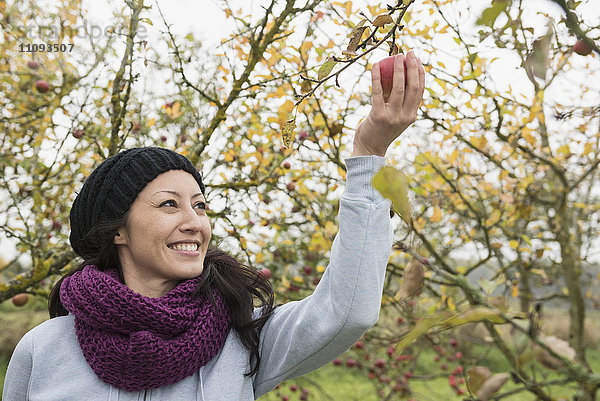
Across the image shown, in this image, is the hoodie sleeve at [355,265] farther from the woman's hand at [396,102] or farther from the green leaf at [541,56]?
the green leaf at [541,56]

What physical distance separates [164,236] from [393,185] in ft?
2.56

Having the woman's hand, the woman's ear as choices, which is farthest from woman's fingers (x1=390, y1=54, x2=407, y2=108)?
the woman's ear

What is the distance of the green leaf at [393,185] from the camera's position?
1.53ft

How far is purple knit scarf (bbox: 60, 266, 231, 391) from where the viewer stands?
1054mm

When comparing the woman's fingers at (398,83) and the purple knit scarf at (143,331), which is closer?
the woman's fingers at (398,83)

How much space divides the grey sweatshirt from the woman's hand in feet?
0.16

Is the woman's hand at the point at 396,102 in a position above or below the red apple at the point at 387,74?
below

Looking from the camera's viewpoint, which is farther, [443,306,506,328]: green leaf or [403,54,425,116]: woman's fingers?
[403,54,425,116]: woman's fingers

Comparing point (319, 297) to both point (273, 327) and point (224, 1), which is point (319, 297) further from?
point (224, 1)

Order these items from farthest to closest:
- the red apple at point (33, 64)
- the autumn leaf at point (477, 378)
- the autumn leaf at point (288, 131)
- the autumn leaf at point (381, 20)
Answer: the red apple at point (33, 64)
the autumn leaf at point (288, 131)
the autumn leaf at point (381, 20)
the autumn leaf at point (477, 378)

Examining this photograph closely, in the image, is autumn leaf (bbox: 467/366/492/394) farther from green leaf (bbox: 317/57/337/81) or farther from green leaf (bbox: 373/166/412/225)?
green leaf (bbox: 317/57/337/81)

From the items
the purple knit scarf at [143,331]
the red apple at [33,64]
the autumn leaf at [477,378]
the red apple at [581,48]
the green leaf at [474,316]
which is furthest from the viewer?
the red apple at [33,64]

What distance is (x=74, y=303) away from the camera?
1161mm

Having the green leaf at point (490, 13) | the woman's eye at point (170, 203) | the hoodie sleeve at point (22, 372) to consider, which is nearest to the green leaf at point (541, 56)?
the green leaf at point (490, 13)
